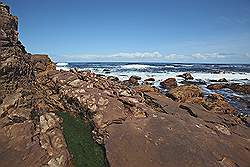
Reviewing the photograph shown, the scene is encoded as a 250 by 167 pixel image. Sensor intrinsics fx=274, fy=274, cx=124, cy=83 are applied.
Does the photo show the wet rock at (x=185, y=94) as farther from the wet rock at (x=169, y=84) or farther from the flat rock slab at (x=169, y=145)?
the flat rock slab at (x=169, y=145)

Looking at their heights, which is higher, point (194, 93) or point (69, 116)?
point (69, 116)

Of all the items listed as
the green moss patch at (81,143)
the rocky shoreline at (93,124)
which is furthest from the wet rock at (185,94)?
the green moss patch at (81,143)

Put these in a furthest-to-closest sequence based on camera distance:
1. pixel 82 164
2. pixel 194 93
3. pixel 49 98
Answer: pixel 194 93 < pixel 49 98 < pixel 82 164

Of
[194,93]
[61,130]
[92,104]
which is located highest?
[92,104]

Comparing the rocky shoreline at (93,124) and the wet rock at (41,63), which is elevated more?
the wet rock at (41,63)

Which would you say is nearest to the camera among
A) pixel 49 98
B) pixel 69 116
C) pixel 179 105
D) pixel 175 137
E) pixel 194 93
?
pixel 175 137

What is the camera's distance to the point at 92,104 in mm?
6750

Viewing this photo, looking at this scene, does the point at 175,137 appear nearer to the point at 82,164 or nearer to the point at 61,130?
the point at 82,164

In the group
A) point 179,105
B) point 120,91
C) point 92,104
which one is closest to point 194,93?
point 179,105

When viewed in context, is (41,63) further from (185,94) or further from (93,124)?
(185,94)

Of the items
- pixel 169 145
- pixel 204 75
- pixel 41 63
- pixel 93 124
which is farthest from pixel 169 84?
pixel 169 145

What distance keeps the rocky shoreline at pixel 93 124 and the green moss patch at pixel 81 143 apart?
10 centimetres

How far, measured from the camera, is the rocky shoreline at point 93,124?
17.6ft

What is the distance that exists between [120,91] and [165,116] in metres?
1.61
